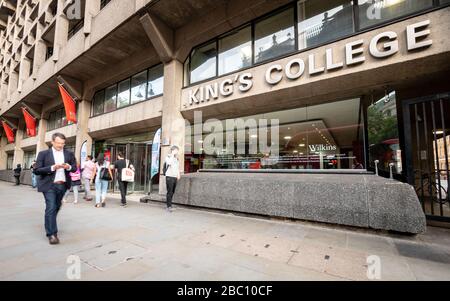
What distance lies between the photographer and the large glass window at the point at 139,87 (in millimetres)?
11726

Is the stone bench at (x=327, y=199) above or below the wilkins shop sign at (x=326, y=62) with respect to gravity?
A: below

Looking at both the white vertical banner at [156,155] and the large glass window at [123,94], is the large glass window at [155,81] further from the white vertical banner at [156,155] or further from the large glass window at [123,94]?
the white vertical banner at [156,155]

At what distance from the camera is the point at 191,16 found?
8.64 m

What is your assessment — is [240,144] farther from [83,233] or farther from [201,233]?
[83,233]

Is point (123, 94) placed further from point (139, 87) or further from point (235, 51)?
point (235, 51)

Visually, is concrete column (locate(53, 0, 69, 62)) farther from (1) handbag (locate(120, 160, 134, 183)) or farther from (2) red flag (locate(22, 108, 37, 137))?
(1) handbag (locate(120, 160, 134, 183))

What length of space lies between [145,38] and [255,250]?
1037cm

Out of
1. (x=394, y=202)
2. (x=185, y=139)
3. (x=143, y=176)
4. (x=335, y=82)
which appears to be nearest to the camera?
(x=394, y=202)

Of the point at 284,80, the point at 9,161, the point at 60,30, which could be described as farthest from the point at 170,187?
the point at 9,161

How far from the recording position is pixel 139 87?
39.4 feet

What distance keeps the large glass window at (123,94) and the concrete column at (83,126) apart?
133 inches

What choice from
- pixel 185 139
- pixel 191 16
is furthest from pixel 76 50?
pixel 185 139

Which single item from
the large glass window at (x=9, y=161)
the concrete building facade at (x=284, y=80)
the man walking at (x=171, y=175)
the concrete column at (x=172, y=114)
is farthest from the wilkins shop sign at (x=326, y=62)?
the large glass window at (x=9, y=161)

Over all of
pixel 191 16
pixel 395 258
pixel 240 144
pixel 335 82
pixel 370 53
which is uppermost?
pixel 191 16
